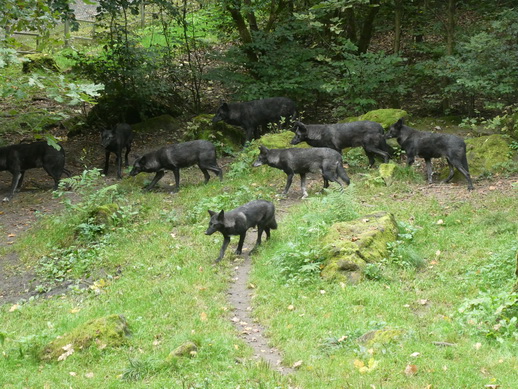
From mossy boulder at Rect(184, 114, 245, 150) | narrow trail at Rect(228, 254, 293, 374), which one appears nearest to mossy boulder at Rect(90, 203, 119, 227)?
narrow trail at Rect(228, 254, 293, 374)

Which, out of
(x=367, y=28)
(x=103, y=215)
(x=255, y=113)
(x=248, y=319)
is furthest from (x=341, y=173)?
(x=367, y=28)

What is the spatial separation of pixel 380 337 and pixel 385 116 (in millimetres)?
13259

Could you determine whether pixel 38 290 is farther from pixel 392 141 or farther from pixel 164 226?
pixel 392 141

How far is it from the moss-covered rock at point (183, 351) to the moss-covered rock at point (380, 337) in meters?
2.18

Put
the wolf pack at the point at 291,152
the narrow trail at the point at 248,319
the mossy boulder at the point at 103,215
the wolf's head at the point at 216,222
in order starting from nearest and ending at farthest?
the narrow trail at the point at 248,319 → the wolf's head at the point at 216,222 → the mossy boulder at the point at 103,215 → the wolf pack at the point at 291,152

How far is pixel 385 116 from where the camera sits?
20234 millimetres

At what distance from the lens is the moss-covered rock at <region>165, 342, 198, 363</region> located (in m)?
8.03

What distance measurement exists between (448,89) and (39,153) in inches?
517

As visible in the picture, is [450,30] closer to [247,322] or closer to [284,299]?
[284,299]

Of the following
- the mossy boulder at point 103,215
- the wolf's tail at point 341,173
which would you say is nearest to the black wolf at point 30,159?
the mossy boulder at point 103,215

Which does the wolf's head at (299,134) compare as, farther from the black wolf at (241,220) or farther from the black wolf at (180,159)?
the black wolf at (241,220)

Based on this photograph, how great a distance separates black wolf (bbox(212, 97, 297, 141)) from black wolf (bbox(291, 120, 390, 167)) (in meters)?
3.25

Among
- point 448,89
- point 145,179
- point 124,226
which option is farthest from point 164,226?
point 448,89

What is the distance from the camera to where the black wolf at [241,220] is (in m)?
12.4
